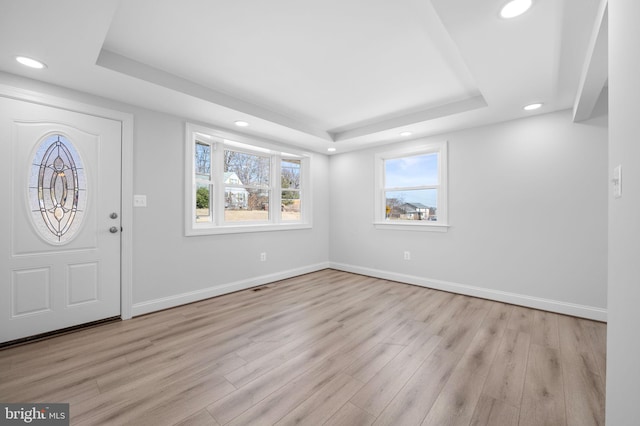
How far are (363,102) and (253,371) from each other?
3097 mm

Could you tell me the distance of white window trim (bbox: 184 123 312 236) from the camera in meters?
3.42

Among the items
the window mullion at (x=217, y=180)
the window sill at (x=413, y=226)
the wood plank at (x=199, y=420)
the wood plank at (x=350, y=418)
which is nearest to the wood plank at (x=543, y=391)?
the wood plank at (x=350, y=418)

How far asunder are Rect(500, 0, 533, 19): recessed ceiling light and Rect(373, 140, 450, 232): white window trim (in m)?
2.42

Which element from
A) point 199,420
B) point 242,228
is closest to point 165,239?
point 242,228

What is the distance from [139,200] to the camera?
119 inches

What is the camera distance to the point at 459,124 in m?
3.60

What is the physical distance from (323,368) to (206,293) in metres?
2.19

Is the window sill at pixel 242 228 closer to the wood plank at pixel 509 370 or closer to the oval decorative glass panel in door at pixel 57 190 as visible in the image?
the oval decorative glass panel in door at pixel 57 190

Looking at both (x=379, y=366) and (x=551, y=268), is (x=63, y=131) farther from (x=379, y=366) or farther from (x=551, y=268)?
(x=551, y=268)

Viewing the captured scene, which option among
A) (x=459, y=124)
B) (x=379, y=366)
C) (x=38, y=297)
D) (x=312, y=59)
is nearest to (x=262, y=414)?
(x=379, y=366)

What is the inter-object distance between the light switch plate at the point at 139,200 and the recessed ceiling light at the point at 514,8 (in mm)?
3589

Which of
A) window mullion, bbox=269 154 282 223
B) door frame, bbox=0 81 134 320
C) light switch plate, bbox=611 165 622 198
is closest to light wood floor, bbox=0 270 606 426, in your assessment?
door frame, bbox=0 81 134 320

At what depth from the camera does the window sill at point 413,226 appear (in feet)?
13.1

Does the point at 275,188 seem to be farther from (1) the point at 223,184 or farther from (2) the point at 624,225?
(2) the point at 624,225
